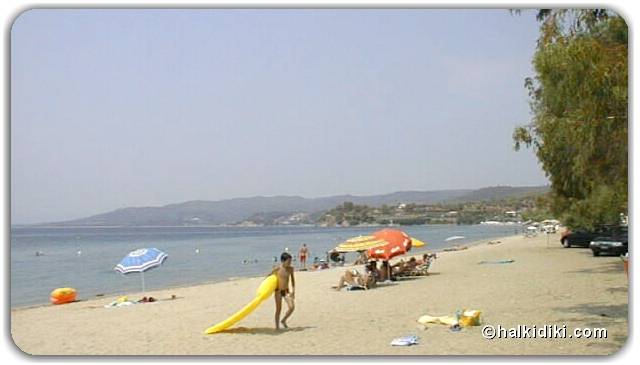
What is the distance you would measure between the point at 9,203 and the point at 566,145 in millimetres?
8037

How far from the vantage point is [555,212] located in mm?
25219

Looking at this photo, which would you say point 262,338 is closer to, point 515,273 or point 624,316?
point 624,316

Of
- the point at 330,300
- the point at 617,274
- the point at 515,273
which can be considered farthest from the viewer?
the point at 515,273

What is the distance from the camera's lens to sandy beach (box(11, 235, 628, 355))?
859cm

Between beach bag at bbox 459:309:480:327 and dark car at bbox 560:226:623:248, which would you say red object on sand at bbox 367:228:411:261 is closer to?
beach bag at bbox 459:309:480:327

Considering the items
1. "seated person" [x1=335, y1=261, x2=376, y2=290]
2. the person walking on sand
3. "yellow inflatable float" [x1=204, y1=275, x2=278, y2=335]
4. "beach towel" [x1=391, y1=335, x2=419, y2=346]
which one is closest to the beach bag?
"beach towel" [x1=391, y1=335, x2=419, y2=346]

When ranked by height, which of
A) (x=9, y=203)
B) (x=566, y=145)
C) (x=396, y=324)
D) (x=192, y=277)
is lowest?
(x=192, y=277)

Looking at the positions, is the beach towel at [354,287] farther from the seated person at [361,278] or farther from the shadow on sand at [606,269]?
the shadow on sand at [606,269]

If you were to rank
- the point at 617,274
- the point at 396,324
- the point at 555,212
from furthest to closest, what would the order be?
the point at 555,212 < the point at 617,274 < the point at 396,324

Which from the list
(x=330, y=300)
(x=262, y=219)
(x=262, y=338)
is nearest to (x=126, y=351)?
(x=262, y=338)

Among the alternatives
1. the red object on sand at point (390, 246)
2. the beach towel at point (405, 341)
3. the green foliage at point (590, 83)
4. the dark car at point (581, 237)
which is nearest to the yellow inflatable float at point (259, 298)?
the beach towel at point (405, 341)

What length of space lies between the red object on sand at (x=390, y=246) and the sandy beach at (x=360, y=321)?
80 centimetres

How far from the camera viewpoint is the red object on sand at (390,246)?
57.0ft

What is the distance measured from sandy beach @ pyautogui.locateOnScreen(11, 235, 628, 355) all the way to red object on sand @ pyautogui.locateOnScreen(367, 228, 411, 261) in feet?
2.64
